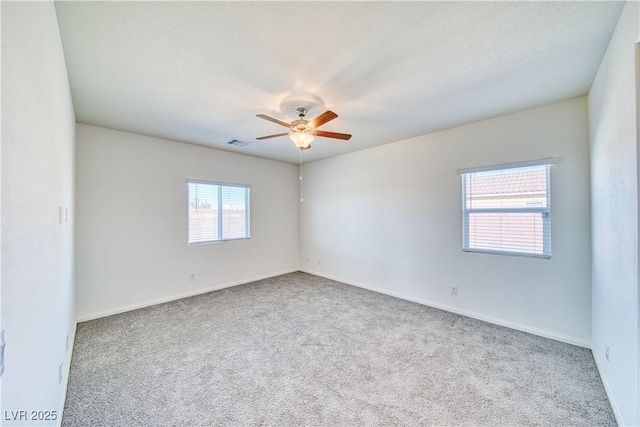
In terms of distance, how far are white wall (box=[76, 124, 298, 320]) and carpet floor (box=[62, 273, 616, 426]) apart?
0.50 metres

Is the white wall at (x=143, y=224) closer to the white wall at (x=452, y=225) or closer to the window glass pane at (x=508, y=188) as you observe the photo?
the white wall at (x=452, y=225)

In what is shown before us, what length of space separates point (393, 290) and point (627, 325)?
2.89 metres

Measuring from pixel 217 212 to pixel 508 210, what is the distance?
15.0 feet

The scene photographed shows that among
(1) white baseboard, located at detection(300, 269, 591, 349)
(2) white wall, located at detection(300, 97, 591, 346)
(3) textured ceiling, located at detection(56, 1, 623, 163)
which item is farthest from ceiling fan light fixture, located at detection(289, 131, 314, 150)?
(1) white baseboard, located at detection(300, 269, 591, 349)

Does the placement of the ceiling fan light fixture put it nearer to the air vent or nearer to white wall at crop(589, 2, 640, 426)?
the air vent

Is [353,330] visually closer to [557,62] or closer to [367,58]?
[367,58]

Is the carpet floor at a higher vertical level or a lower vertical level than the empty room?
lower

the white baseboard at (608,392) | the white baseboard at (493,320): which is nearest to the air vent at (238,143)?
the white baseboard at (493,320)

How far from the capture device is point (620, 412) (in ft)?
5.61

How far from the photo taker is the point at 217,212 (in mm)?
4805

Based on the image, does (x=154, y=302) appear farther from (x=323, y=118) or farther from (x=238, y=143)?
(x=323, y=118)

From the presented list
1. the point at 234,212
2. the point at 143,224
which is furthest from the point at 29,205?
the point at 234,212

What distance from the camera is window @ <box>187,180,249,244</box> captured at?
14.8 feet

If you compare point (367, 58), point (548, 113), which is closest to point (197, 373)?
point (367, 58)
